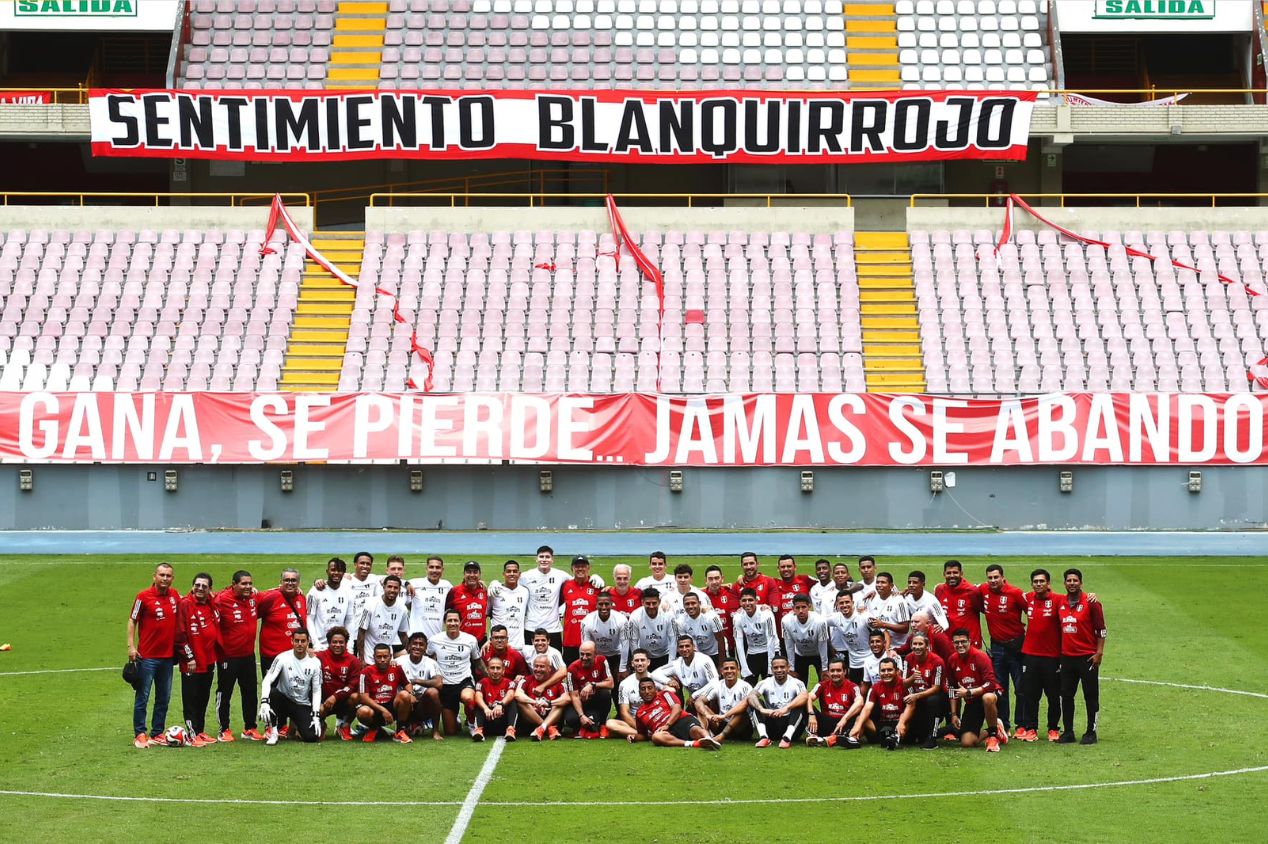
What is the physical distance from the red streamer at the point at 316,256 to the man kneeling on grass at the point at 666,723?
19.3m

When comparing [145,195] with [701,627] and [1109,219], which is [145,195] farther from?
[701,627]

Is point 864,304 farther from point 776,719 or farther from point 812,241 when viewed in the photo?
point 776,719

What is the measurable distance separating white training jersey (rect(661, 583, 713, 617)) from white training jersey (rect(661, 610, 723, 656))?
0.28ft

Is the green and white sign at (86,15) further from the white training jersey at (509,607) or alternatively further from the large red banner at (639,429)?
the white training jersey at (509,607)

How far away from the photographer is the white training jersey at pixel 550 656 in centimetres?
1698

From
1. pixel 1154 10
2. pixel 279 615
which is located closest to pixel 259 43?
pixel 1154 10

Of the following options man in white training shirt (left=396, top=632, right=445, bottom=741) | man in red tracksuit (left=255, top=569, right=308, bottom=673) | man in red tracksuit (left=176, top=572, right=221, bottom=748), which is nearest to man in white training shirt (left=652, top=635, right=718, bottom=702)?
man in white training shirt (left=396, top=632, right=445, bottom=741)

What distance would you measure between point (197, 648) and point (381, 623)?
194cm

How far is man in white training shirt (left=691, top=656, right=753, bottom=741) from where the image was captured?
16.5 m

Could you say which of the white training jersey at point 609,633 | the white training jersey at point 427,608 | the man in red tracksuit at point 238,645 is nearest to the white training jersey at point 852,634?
the white training jersey at point 609,633

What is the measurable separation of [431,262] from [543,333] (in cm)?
392

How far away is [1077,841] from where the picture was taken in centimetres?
1265

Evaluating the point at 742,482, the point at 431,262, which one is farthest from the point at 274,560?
the point at 431,262

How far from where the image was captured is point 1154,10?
4422cm
